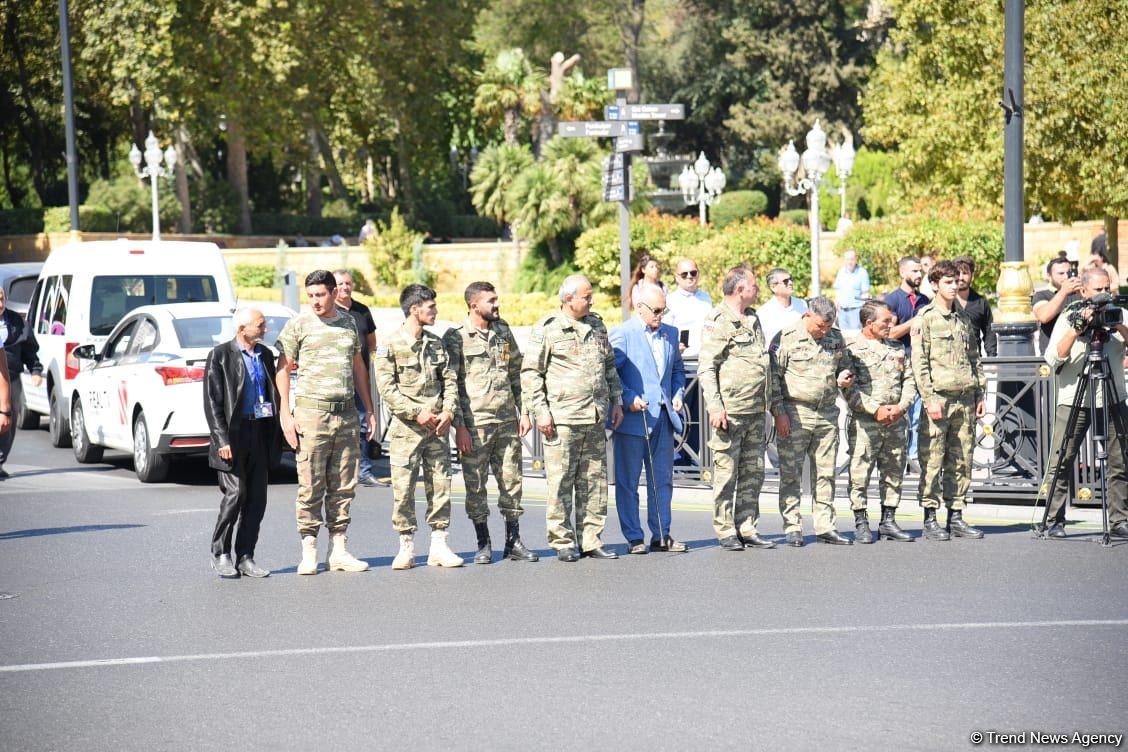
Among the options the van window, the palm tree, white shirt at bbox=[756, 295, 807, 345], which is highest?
the palm tree

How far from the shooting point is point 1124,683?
6.55 m

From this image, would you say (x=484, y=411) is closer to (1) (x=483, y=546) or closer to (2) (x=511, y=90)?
(1) (x=483, y=546)

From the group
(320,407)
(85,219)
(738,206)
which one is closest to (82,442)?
(320,407)

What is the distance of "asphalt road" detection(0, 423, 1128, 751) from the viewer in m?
6.03

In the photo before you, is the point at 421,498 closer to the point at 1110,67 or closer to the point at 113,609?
the point at 113,609

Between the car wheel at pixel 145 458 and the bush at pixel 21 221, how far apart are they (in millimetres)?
42114

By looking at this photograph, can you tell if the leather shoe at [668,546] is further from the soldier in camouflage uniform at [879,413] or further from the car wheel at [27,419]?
the car wheel at [27,419]

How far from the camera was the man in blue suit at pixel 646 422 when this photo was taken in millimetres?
10281

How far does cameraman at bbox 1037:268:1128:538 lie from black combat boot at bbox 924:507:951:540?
2.21 ft

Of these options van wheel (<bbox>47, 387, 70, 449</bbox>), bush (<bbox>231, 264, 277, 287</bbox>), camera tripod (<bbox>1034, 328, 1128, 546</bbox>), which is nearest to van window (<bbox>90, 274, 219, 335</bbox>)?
van wheel (<bbox>47, 387, 70, 449</bbox>)

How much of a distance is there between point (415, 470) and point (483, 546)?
0.72m

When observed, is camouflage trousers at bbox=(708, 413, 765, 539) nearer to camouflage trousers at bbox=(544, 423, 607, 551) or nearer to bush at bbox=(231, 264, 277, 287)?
camouflage trousers at bbox=(544, 423, 607, 551)

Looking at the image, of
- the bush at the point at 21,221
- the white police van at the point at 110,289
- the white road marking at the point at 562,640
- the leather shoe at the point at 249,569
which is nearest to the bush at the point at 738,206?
the bush at the point at 21,221

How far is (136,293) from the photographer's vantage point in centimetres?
1764
